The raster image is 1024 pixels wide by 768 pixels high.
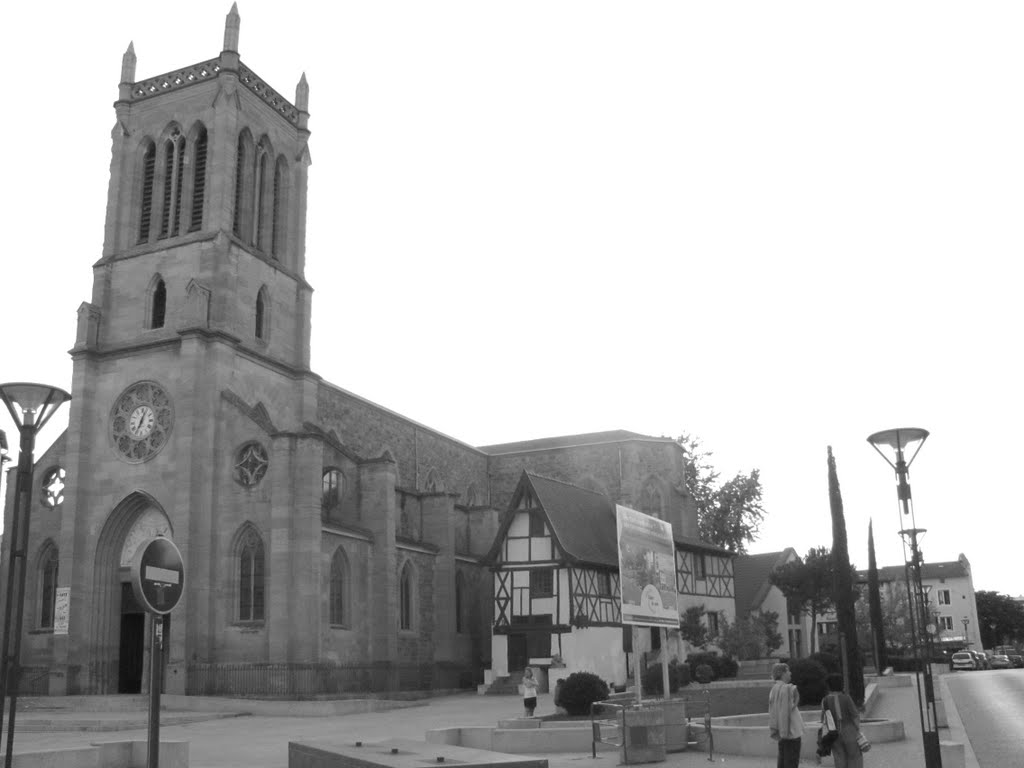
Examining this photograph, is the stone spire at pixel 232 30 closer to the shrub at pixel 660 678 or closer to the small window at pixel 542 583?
the small window at pixel 542 583

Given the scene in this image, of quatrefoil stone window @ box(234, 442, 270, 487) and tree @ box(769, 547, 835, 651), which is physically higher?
quatrefoil stone window @ box(234, 442, 270, 487)

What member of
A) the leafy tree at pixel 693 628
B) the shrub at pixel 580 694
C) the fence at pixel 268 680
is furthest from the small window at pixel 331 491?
the shrub at pixel 580 694

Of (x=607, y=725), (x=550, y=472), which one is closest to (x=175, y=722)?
(x=607, y=725)

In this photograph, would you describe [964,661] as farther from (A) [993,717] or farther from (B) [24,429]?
(B) [24,429]

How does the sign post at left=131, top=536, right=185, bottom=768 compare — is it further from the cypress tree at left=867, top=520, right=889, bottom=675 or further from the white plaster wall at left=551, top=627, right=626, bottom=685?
the cypress tree at left=867, top=520, right=889, bottom=675

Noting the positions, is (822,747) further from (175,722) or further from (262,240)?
(262,240)

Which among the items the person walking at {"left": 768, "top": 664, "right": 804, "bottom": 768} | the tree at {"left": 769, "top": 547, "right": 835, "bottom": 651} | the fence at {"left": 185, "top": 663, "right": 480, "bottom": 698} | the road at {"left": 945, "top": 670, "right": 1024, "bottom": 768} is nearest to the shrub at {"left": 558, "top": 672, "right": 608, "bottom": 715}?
the road at {"left": 945, "top": 670, "right": 1024, "bottom": 768}

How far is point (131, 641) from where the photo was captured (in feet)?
121

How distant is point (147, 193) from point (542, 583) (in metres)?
21.8

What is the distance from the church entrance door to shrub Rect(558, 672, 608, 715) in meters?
17.0

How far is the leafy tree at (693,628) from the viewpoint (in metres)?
45.3

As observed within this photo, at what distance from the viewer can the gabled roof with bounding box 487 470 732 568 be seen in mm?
41375

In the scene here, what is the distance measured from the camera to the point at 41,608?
37438 mm

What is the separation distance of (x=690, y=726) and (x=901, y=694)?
59.4 ft
